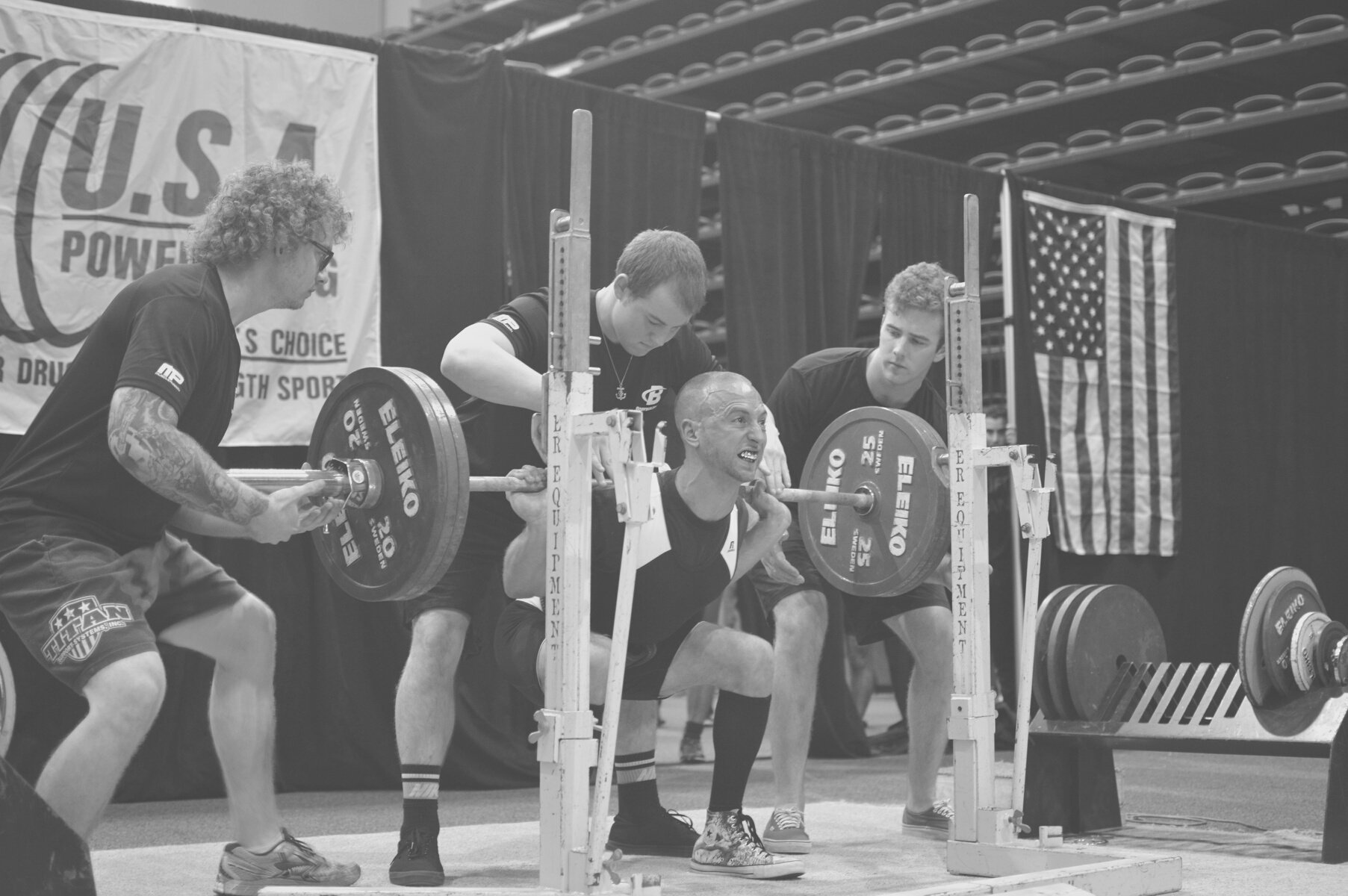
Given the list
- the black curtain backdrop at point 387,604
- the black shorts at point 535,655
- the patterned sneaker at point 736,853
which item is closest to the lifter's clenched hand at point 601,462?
the black shorts at point 535,655

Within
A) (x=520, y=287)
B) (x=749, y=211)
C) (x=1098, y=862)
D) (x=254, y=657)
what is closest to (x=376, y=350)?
(x=520, y=287)

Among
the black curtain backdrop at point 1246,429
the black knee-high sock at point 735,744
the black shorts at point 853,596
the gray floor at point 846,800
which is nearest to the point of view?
the black knee-high sock at point 735,744

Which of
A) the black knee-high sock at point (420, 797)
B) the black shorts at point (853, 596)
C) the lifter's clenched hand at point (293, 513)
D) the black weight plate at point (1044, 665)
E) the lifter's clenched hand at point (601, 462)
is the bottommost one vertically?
the black knee-high sock at point (420, 797)

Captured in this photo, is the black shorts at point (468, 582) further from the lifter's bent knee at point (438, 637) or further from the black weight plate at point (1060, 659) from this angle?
the black weight plate at point (1060, 659)

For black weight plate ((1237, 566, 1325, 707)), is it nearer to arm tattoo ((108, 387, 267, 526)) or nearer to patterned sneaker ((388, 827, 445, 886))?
patterned sneaker ((388, 827, 445, 886))

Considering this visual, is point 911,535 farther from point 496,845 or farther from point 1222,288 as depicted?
point 1222,288

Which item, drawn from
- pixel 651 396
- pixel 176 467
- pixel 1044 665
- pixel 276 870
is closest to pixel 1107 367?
pixel 1044 665

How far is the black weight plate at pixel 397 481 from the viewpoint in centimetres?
244

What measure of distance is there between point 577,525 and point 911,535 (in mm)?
1202

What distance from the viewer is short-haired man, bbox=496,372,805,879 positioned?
282cm

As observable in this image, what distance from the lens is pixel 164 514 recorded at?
2.44 metres

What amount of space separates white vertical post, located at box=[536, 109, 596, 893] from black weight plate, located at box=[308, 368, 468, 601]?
0.18 metres

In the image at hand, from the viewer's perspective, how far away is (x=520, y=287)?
494cm

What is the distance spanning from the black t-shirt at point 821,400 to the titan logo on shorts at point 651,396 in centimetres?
65
